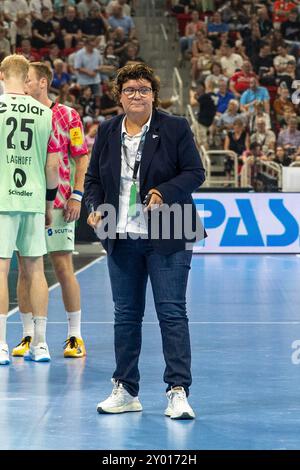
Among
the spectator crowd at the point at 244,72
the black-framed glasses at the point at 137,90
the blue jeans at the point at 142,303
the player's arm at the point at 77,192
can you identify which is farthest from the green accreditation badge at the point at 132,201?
the spectator crowd at the point at 244,72

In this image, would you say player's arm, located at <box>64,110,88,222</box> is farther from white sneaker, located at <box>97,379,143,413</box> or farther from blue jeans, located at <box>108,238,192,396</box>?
white sneaker, located at <box>97,379,143,413</box>

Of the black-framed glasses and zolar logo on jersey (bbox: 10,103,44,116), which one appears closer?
the black-framed glasses

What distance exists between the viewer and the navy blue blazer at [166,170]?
225 inches

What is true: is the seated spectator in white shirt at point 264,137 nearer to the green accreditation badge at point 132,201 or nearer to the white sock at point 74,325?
the white sock at point 74,325

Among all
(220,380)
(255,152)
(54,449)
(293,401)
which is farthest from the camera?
(255,152)

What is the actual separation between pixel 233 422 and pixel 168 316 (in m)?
0.65

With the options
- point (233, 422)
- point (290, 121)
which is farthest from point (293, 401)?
point (290, 121)

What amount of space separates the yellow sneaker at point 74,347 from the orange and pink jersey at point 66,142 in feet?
3.13

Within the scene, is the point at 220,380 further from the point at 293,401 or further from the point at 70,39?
the point at 70,39

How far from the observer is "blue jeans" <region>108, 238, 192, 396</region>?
5.73 meters

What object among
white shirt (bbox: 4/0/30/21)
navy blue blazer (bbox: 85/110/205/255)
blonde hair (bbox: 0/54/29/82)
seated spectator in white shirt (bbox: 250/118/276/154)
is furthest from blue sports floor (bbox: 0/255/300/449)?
white shirt (bbox: 4/0/30/21)

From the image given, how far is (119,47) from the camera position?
23.0 m

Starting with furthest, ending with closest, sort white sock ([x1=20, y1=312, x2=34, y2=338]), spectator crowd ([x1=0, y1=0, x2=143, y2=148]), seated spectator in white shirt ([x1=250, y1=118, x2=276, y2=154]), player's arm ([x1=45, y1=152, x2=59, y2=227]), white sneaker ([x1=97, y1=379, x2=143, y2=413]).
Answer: spectator crowd ([x1=0, y1=0, x2=143, y2=148]) → seated spectator in white shirt ([x1=250, y1=118, x2=276, y2=154]) → white sock ([x1=20, y1=312, x2=34, y2=338]) → player's arm ([x1=45, y1=152, x2=59, y2=227]) → white sneaker ([x1=97, y1=379, x2=143, y2=413])

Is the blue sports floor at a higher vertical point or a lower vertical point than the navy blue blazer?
lower
